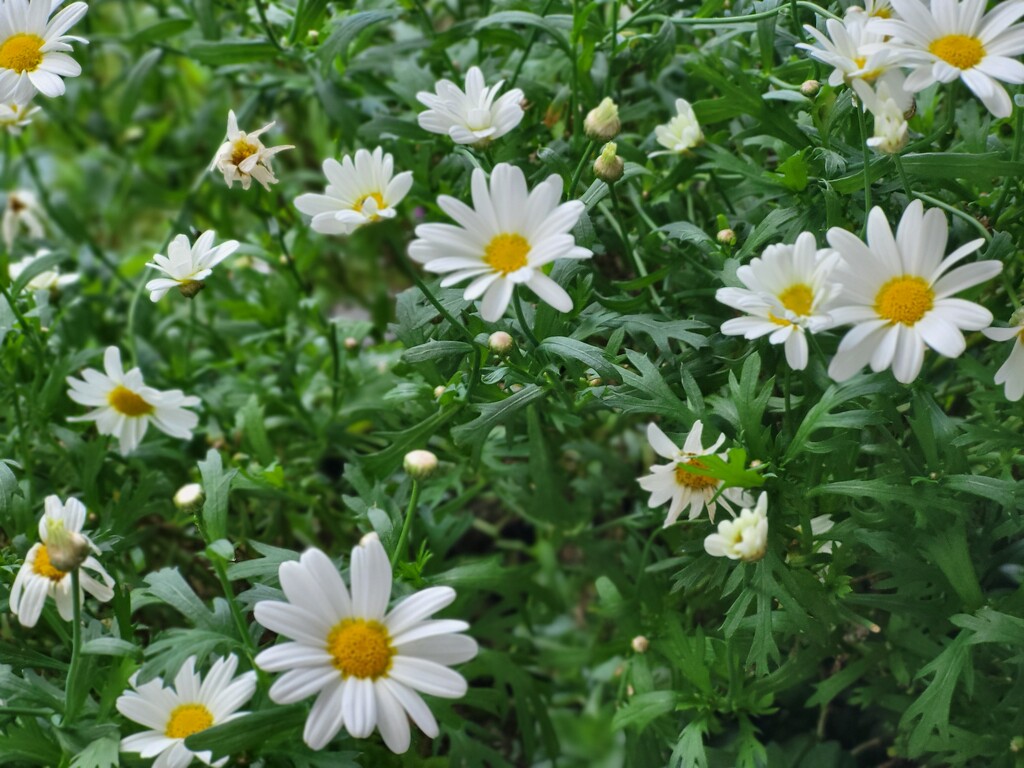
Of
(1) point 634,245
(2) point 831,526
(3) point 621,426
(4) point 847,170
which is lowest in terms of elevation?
(3) point 621,426

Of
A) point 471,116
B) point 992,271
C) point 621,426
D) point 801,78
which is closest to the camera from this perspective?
point 992,271

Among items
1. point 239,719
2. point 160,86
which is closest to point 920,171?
point 239,719

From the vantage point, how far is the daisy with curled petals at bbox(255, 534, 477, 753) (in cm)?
64

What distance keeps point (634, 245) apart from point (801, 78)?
0.74 ft

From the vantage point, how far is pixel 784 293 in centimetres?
68

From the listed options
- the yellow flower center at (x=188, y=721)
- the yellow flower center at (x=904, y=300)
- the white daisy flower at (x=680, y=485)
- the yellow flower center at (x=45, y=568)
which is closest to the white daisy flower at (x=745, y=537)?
the white daisy flower at (x=680, y=485)

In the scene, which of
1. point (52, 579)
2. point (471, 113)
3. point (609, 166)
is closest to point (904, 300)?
point (609, 166)

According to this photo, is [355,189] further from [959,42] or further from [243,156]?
[959,42]

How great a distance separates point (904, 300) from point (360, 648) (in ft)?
1.46

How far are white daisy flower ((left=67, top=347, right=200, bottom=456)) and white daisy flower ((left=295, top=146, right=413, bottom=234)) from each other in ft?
1.01

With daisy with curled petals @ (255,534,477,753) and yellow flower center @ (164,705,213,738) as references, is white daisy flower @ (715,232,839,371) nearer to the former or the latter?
daisy with curled petals @ (255,534,477,753)

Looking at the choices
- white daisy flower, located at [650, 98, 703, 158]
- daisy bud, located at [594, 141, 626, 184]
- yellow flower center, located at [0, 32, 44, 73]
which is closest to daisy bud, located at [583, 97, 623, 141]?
daisy bud, located at [594, 141, 626, 184]

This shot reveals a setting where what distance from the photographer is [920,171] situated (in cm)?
77

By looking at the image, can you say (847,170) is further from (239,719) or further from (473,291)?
(239,719)
